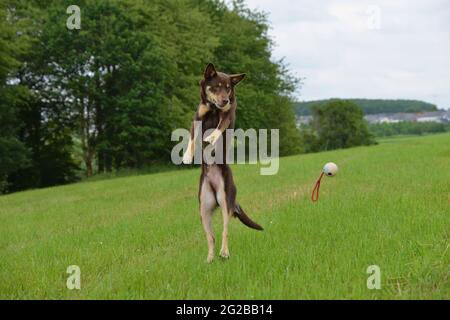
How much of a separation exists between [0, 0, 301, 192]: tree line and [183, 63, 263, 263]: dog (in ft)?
96.4

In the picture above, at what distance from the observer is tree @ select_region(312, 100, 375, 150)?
310ft

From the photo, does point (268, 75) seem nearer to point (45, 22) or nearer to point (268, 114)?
point (268, 114)

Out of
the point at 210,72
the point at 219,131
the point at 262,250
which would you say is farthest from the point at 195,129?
the point at 262,250

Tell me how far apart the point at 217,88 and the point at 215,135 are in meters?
0.58

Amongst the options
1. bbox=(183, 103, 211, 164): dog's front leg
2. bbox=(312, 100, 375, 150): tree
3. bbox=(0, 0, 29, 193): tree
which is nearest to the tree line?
bbox=(0, 0, 29, 193): tree

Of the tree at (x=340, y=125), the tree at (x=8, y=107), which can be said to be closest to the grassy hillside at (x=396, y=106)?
the tree at (x=340, y=125)

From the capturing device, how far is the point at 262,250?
7250mm

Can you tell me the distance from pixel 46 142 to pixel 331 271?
135ft

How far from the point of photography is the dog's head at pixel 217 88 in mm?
6070

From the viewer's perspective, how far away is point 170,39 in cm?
4397

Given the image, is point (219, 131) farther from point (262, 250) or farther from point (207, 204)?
point (262, 250)

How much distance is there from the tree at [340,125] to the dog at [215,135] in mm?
87347

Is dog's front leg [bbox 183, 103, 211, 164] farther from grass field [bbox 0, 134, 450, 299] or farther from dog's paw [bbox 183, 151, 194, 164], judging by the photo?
grass field [bbox 0, 134, 450, 299]

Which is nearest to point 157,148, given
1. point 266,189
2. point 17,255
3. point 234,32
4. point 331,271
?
point 234,32
